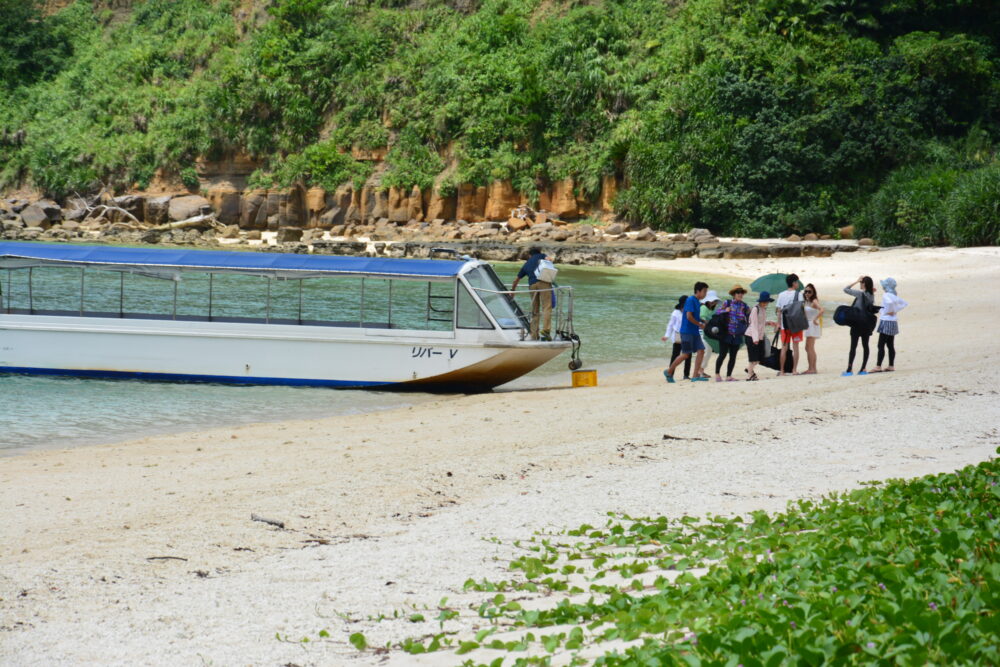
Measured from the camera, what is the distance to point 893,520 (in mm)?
6555

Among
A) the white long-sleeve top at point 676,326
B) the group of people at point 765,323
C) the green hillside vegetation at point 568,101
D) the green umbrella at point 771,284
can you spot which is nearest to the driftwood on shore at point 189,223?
the green hillside vegetation at point 568,101

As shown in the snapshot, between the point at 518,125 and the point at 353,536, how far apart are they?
50997 mm

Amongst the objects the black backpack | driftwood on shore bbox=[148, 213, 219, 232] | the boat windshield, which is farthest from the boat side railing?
driftwood on shore bbox=[148, 213, 219, 232]

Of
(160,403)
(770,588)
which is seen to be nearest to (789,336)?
(160,403)

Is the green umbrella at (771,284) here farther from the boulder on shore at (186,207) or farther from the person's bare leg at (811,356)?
the boulder on shore at (186,207)

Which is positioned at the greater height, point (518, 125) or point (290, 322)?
point (518, 125)

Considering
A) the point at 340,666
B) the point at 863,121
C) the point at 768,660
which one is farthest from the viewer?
the point at 863,121

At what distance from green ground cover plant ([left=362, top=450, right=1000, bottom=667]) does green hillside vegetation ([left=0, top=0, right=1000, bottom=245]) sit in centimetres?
3456

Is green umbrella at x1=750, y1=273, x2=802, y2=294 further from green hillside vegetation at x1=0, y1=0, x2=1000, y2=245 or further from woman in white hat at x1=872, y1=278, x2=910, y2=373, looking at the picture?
green hillside vegetation at x1=0, y1=0, x2=1000, y2=245

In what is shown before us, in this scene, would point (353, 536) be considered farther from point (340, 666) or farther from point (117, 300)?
point (117, 300)

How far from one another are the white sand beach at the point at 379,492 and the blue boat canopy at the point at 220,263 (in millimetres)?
2307

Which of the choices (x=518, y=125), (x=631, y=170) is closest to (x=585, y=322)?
(x=631, y=170)

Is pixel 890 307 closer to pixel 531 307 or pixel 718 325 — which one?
pixel 718 325

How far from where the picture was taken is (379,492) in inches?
367
